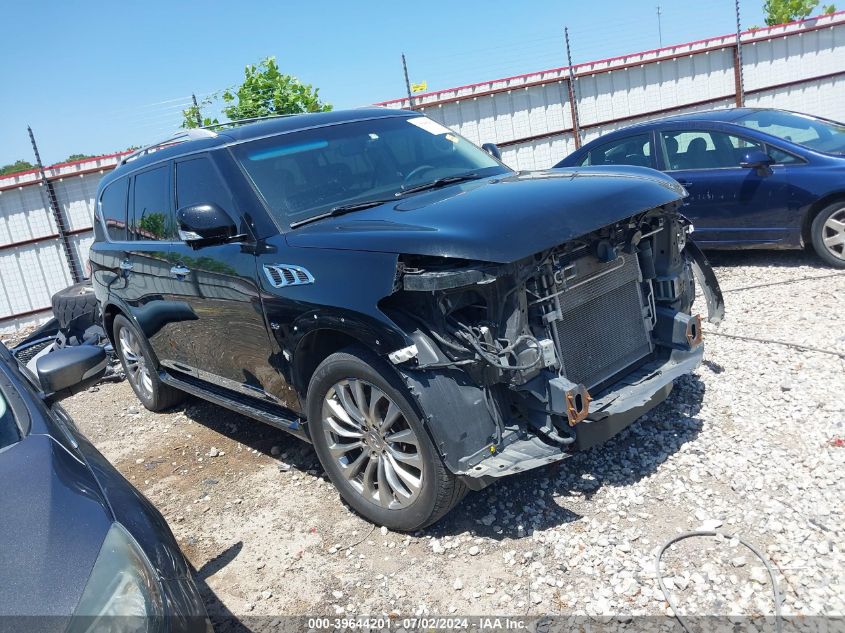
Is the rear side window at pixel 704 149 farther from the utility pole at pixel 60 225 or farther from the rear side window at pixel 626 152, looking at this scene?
the utility pole at pixel 60 225

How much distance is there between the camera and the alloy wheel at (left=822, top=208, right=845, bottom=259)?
21.3ft

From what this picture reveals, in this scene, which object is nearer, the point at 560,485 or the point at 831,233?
the point at 560,485

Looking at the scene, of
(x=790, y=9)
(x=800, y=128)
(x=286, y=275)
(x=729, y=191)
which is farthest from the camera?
(x=790, y=9)

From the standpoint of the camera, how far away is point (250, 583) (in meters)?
3.32

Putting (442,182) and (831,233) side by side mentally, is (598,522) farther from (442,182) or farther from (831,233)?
(831,233)

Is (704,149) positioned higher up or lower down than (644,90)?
lower down

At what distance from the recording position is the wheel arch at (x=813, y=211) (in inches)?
254

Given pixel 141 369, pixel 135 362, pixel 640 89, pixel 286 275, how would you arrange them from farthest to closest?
pixel 640 89 < pixel 135 362 < pixel 141 369 < pixel 286 275

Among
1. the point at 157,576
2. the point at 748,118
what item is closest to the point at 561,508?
the point at 157,576

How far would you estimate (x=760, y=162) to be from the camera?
22.2 ft

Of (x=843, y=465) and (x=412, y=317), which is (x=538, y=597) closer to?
(x=412, y=317)

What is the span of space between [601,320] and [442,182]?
1305 mm

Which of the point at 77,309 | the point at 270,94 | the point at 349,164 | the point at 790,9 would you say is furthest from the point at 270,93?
the point at 790,9

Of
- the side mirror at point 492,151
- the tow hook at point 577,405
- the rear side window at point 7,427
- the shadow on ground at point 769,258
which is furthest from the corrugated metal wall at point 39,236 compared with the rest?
the tow hook at point 577,405
